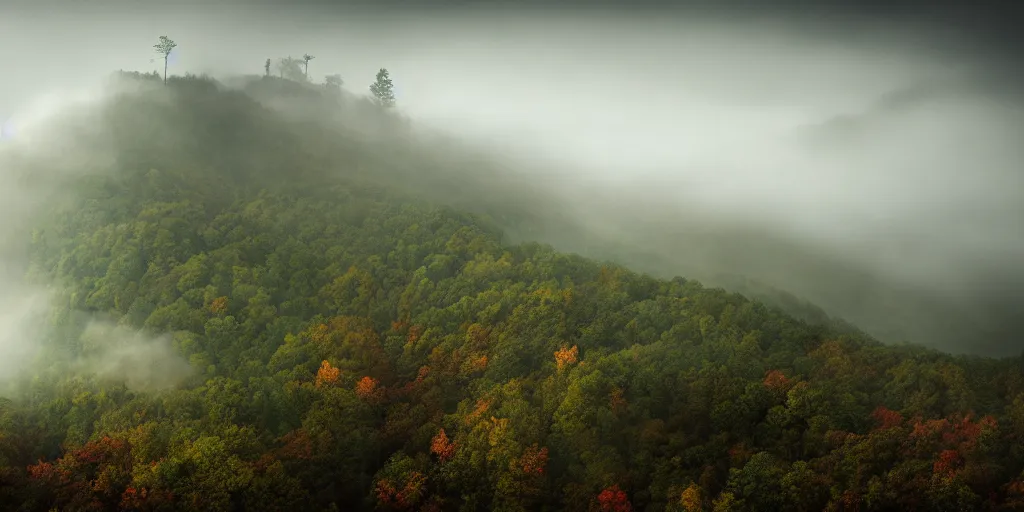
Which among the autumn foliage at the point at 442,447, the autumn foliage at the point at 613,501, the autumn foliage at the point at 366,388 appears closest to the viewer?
the autumn foliage at the point at 613,501

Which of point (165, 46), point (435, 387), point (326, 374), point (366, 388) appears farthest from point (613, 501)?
point (165, 46)

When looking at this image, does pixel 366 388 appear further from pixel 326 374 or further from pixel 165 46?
pixel 165 46

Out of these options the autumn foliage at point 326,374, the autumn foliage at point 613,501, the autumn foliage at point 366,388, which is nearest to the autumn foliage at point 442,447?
the autumn foliage at point 366,388

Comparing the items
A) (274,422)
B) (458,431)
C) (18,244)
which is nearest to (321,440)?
(274,422)

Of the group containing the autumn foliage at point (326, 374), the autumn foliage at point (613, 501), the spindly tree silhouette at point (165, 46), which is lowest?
the autumn foliage at point (613, 501)

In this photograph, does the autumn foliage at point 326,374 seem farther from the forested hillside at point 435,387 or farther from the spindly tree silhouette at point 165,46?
the spindly tree silhouette at point 165,46

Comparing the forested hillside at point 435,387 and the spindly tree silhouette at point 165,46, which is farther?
the spindly tree silhouette at point 165,46

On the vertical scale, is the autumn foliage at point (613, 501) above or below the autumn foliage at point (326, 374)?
below

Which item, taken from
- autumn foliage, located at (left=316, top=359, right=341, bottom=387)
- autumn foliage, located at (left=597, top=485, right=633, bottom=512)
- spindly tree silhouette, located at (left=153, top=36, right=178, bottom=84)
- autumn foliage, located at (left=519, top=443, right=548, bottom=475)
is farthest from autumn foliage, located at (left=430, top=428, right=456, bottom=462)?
spindly tree silhouette, located at (left=153, top=36, right=178, bottom=84)

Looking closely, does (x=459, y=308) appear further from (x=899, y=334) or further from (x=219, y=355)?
(x=899, y=334)
